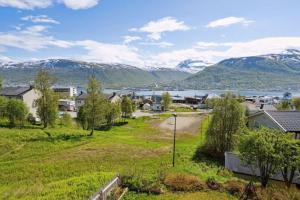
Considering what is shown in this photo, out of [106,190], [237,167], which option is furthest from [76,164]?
[237,167]

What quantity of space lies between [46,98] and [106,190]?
138 feet

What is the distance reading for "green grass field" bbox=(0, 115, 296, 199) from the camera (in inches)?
857

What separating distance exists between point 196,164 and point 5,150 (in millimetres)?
23656

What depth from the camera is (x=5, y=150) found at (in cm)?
3700

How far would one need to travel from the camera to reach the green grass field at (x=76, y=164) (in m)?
21.8

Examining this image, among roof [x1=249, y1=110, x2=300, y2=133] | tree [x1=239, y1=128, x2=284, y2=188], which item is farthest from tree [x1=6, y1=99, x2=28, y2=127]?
tree [x1=239, y1=128, x2=284, y2=188]

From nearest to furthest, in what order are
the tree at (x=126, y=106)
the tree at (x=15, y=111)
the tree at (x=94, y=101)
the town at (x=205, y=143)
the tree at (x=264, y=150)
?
the town at (x=205, y=143) → the tree at (x=264, y=150) → the tree at (x=94, y=101) → the tree at (x=15, y=111) → the tree at (x=126, y=106)

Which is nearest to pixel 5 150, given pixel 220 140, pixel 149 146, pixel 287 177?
pixel 149 146

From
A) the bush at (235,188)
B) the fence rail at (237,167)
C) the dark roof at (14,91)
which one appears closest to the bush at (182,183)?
the bush at (235,188)

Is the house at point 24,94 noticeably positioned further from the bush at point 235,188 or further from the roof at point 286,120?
the bush at point 235,188

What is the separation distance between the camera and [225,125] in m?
40.3

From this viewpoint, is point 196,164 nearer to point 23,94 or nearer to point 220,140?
point 220,140

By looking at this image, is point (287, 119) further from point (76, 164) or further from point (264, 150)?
point (76, 164)

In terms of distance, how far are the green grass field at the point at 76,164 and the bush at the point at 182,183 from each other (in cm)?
85
